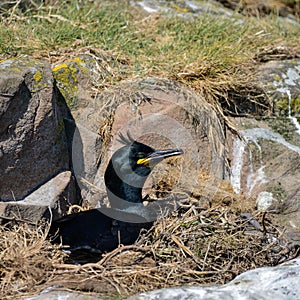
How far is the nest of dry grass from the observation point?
463 centimetres

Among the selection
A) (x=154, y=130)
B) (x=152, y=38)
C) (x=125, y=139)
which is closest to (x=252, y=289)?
(x=125, y=139)

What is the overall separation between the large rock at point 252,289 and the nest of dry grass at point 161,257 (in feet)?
1.01

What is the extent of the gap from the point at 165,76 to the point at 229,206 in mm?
1516

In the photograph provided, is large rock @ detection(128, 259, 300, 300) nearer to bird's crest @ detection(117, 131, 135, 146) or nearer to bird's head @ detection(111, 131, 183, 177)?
bird's head @ detection(111, 131, 183, 177)

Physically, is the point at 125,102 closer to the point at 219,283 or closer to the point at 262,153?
the point at 262,153

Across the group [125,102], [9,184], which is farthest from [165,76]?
[9,184]

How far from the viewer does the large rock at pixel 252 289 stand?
4316 millimetres

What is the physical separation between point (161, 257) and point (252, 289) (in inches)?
35.2

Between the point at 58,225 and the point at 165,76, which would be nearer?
the point at 58,225

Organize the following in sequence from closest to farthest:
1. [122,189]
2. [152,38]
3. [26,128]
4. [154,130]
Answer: [26,128], [122,189], [154,130], [152,38]

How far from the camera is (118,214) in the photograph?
18.0 ft

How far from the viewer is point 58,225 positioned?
208 inches

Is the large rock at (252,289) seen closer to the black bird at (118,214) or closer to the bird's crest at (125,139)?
the black bird at (118,214)

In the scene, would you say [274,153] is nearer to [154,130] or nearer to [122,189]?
[154,130]
